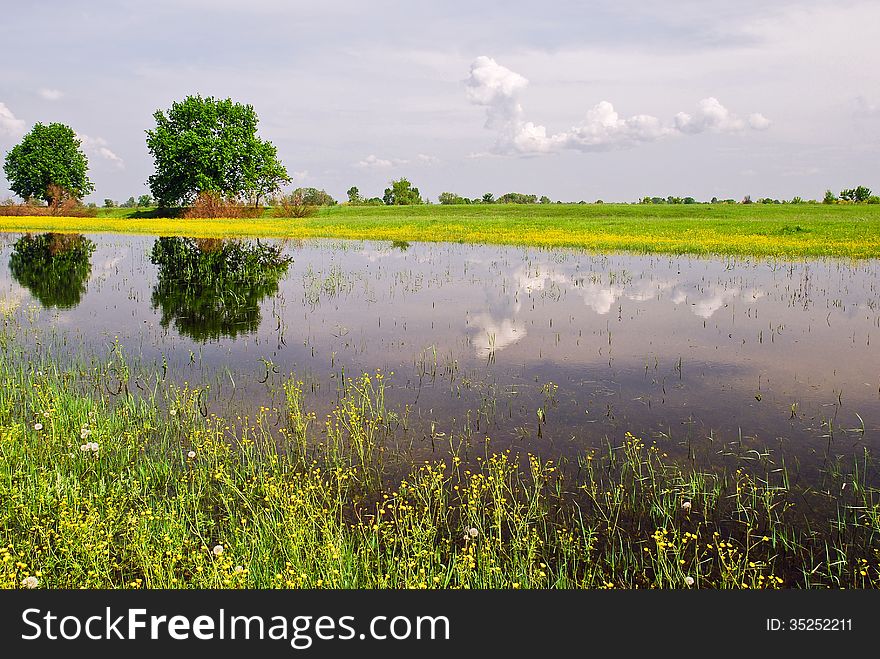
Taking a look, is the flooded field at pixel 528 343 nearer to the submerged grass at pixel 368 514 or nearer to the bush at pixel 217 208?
the submerged grass at pixel 368 514

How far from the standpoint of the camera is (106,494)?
6.78 metres

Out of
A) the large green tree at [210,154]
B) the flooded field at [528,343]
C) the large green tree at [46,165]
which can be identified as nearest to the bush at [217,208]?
the large green tree at [210,154]

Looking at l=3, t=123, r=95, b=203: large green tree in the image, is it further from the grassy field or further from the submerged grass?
the submerged grass

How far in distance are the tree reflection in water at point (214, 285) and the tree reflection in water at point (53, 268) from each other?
2774 millimetres

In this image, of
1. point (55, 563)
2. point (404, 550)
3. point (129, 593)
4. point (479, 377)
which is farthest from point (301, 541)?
point (479, 377)

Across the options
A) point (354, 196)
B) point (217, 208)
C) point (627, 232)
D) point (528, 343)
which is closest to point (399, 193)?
point (354, 196)

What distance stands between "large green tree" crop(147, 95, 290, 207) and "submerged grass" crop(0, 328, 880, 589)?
74737mm

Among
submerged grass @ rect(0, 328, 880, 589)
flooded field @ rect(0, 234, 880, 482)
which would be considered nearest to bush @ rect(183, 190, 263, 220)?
flooded field @ rect(0, 234, 880, 482)

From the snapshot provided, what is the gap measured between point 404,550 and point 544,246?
33.0 metres

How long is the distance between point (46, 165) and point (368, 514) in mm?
100922

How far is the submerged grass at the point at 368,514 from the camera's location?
5379mm

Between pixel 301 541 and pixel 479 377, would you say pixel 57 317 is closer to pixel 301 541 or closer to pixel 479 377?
pixel 479 377

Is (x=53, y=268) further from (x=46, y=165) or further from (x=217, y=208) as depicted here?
(x=46, y=165)

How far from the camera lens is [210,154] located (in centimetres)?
7719
